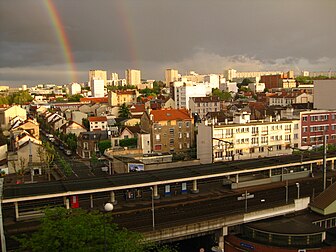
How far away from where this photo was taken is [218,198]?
2814 centimetres

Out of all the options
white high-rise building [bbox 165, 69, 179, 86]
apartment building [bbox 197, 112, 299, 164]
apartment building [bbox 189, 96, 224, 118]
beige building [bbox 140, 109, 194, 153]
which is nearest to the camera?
apartment building [bbox 197, 112, 299, 164]

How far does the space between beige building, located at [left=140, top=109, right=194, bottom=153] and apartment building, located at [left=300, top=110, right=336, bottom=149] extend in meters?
14.6

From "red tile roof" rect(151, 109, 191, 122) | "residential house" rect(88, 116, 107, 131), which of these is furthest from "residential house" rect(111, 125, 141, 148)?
"residential house" rect(88, 116, 107, 131)

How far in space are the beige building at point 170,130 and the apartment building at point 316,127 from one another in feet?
47.9

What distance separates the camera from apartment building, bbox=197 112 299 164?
41.7m

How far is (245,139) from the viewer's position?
43.2 meters

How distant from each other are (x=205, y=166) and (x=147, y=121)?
19.2m

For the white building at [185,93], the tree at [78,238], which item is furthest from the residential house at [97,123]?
the tree at [78,238]

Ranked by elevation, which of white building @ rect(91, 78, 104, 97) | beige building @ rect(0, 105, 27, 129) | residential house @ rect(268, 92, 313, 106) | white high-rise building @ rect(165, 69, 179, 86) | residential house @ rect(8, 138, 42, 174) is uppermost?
white high-rise building @ rect(165, 69, 179, 86)

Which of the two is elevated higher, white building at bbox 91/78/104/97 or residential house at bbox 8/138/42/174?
white building at bbox 91/78/104/97

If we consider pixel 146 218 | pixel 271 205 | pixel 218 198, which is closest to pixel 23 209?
pixel 146 218

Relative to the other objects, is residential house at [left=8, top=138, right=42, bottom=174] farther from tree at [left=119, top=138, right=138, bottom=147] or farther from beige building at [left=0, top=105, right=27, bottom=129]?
beige building at [left=0, top=105, right=27, bottom=129]

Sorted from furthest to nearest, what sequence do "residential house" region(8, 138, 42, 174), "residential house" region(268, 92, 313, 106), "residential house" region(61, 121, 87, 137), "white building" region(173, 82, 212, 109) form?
"white building" region(173, 82, 212, 109) → "residential house" region(268, 92, 313, 106) → "residential house" region(61, 121, 87, 137) → "residential house" region(8, 138, 42, 174)

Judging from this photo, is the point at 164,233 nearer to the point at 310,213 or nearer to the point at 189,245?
the point at 189,245
